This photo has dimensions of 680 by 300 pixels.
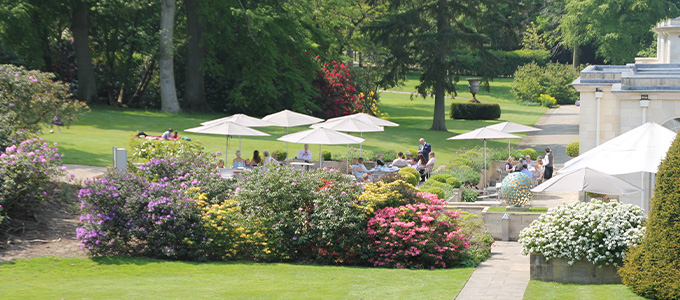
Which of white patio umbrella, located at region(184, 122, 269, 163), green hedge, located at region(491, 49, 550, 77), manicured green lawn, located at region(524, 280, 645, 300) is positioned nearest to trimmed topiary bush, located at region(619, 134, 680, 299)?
manicured green lawn, located at region(524, 280, 645, 300)

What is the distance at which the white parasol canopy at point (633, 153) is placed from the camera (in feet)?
49.6

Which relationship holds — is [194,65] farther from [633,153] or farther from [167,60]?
[633,153]

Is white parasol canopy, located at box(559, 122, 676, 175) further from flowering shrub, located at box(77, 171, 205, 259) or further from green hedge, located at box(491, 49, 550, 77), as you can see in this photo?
green hedge, located at box(491, 49, 550, 77)

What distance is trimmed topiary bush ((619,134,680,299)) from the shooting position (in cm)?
1052

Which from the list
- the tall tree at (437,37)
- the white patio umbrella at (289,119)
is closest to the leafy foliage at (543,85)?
the tall tree at (437,37)

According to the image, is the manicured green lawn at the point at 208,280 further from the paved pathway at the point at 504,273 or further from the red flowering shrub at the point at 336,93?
the red flowering shrub at the point at 336,93

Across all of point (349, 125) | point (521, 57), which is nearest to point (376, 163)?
point (349, 125)

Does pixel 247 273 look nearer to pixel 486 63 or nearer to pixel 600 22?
pixel 486 63

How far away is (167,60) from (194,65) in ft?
→ 7.87

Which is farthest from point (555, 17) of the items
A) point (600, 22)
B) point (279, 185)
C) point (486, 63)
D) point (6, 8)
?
point (279, 185)

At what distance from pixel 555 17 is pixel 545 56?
5018mm

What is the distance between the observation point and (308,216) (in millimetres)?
14750

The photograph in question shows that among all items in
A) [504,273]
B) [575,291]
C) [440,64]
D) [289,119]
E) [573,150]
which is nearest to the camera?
[575,291]

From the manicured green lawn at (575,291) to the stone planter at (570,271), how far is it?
0.61ft
